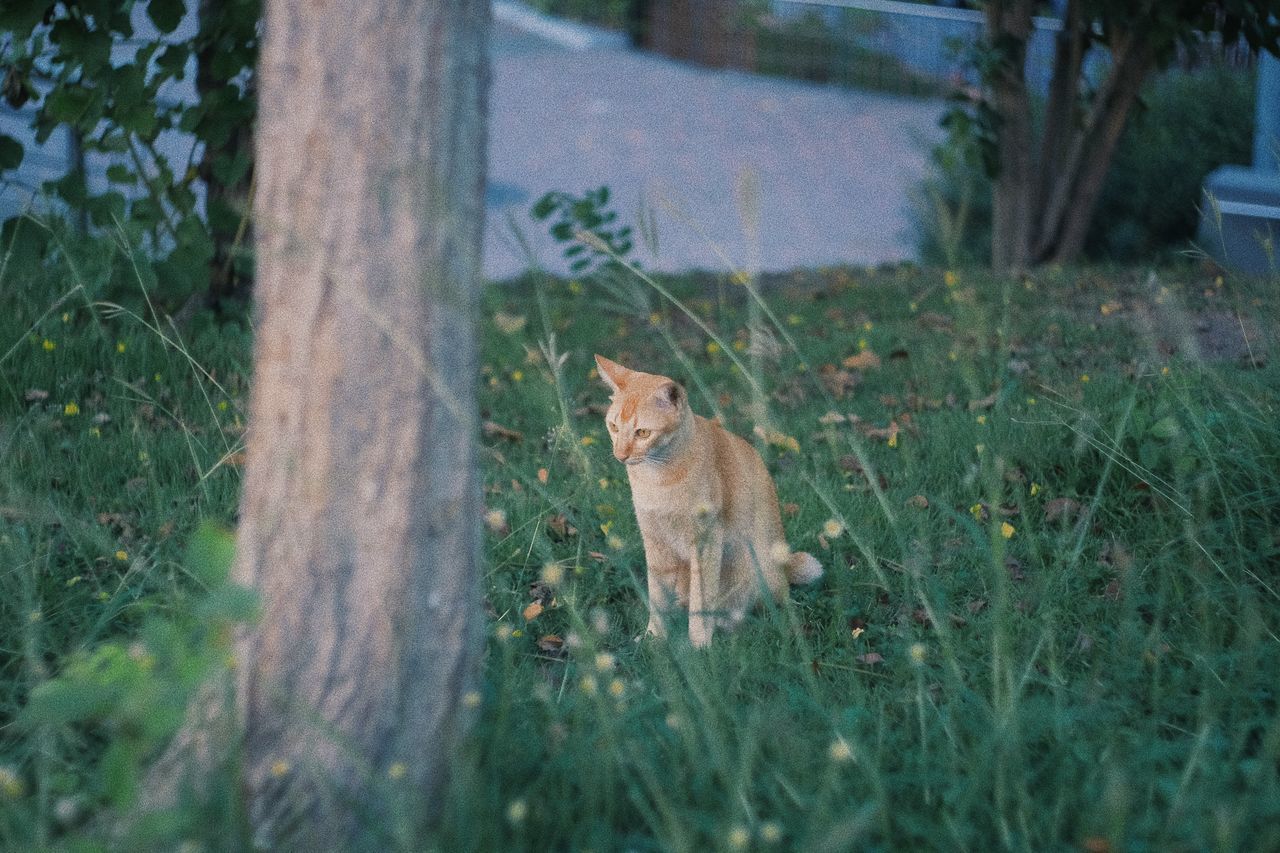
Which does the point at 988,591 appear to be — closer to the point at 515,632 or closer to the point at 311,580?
the point at 515,632

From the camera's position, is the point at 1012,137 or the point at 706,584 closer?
the point at 706,584

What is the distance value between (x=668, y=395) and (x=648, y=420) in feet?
0.28

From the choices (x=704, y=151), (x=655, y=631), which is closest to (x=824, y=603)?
(x=655, y=631)

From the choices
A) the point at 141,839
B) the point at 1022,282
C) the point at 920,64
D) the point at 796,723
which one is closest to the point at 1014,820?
the point at 796,723

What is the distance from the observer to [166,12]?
14.2 ft

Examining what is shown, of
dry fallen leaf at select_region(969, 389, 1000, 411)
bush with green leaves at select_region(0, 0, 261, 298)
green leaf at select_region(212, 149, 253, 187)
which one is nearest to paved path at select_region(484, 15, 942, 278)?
bush with green leaves at select_region(0, 0, 261, 298)

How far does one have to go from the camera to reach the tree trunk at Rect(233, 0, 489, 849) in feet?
6.05

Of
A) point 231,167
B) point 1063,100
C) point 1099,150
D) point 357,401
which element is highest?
point 357,401

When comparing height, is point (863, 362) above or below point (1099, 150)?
below

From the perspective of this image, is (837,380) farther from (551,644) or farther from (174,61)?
(174,61)

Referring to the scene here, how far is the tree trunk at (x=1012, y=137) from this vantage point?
22.2 ft

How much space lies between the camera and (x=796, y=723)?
2.39 meters

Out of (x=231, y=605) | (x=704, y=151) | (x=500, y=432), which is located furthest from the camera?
(x=704, y=151)

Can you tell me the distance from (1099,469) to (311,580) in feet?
8.66
